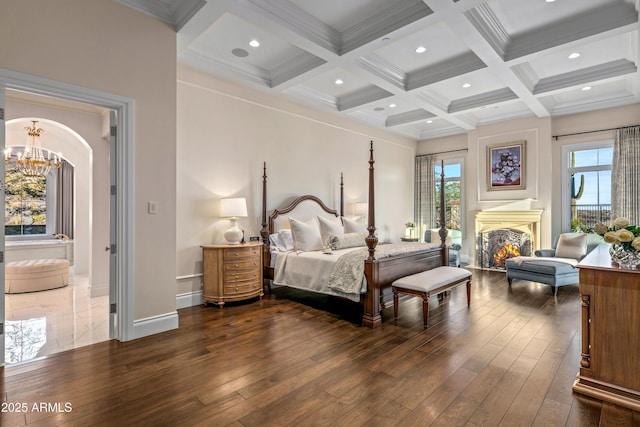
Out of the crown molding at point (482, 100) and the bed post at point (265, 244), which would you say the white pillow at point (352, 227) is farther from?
the crown molding at point (482, 100)

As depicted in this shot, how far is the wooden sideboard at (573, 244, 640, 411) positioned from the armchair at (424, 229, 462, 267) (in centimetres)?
403

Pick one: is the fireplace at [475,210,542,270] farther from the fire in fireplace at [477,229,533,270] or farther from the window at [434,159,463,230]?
the window at [434,159,463,230]

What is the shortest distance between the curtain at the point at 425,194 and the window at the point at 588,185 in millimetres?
2603

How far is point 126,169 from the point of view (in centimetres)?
310

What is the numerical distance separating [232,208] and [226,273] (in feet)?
2.77

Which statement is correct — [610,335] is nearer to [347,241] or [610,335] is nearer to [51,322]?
[347,241]

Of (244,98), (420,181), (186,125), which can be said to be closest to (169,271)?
(186,125)

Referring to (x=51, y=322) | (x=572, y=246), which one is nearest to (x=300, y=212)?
(x=51, y=322)

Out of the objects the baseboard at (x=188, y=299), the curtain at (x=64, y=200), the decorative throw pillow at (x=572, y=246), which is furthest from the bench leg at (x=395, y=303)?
the curtain at (x=64, y=200)

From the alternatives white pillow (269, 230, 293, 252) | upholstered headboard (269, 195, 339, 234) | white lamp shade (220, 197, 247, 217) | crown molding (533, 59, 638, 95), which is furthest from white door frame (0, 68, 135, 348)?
crown molding (533, 59, 638, 95)

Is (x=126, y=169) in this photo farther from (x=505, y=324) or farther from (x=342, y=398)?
(x=505, y=324)

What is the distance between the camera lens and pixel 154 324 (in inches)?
128

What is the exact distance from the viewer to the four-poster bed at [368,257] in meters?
3.58

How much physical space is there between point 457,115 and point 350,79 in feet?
8.45
